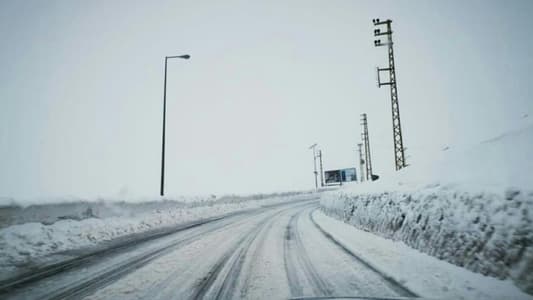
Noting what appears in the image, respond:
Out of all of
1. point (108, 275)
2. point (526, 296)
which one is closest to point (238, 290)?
point (108, 275)

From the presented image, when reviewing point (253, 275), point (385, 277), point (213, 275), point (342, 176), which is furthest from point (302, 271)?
point (342, 176)

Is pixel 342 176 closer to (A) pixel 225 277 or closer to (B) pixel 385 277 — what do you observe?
(B) pixel 385 277

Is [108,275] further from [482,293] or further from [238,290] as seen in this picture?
[482,293]

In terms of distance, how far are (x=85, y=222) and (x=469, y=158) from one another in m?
11.6

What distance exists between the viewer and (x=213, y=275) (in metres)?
4.17

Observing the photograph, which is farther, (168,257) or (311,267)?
(168,257)

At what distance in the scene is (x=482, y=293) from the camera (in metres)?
2.98

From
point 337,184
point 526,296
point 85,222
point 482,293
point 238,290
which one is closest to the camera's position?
point 526,296

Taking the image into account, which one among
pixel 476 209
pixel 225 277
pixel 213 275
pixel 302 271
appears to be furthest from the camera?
pixel 302 271

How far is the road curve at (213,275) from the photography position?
338 cm

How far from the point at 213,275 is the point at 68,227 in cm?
681

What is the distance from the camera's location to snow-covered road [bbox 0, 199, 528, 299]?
331 cm

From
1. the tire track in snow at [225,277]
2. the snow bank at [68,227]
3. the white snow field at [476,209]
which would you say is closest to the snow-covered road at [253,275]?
the tire track in snow at [225,277]

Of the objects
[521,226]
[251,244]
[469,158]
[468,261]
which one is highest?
[469,158]
